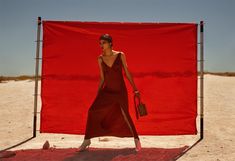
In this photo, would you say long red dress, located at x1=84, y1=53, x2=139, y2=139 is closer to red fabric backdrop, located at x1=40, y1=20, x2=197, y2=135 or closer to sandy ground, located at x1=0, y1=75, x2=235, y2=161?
sandy ground, located at x1=0, y1=75, x2=235, y2=161

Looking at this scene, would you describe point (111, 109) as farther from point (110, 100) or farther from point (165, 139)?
point (165, 139)

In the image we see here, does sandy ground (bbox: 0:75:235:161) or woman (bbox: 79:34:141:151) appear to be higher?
woman (bbox: 79:34:141:151)

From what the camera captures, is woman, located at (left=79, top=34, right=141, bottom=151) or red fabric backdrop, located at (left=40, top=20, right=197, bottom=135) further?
red fabric backdrop, located at (left=40, top=20, right=197, bottom=135)

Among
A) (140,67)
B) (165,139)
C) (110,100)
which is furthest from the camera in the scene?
(165,139)

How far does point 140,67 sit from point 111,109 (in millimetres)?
1299

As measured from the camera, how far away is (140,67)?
25.4 feet

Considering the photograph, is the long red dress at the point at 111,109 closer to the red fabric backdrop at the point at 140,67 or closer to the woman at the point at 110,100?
the woman at the point at 110,100

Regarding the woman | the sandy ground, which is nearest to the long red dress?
the woman

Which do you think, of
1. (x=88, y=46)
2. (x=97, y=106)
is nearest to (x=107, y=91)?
(x=97, y=106)

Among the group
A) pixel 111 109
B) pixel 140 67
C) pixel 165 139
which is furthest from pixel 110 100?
pixel 165 139

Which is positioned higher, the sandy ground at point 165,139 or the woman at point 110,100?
the woman at point 110,100

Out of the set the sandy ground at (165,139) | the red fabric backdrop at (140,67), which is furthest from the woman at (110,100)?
the red fabric backdrop at (140,67)

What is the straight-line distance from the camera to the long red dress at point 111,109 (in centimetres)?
680

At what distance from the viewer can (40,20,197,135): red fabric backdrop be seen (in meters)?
7.72
